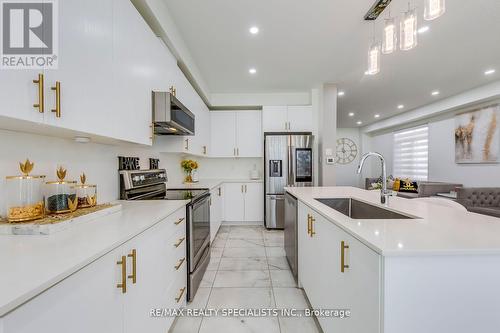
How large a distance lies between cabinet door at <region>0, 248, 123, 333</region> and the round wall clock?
30.0ft

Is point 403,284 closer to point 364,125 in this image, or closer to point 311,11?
point 311,11

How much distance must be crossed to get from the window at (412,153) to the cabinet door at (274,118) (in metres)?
4.49

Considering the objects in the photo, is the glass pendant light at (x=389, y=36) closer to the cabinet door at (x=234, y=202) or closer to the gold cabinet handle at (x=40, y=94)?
the gold cabinet handle at (x=40, y=94)

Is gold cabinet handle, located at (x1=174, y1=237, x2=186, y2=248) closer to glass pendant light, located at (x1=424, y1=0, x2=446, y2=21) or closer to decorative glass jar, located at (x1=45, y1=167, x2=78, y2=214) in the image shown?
decorative glass jar, located at (x1=45, y1=167, x2=78, y2=214)

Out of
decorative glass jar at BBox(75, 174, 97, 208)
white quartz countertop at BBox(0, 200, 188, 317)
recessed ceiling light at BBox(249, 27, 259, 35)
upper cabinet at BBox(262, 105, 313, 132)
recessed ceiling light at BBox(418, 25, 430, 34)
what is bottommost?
white quartz countertop at BBox(0, 200, 188, 317)

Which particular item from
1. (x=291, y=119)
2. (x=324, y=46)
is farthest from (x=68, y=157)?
(x=291, y=119)

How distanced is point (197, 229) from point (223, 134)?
9.07 feet

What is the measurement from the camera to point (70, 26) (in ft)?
3.20

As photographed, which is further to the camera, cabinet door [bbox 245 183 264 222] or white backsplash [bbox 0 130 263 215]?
cabinet door [bbox 245 183 264 222]

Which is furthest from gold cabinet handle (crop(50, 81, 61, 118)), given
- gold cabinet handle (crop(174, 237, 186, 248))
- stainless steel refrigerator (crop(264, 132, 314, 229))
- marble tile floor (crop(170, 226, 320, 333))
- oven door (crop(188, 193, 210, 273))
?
stainless steel refrigerator (crop(264, 132, 314, 229))

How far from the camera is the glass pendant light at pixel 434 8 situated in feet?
4.36

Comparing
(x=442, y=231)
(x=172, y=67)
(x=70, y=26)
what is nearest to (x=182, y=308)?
(x=442, y=231)

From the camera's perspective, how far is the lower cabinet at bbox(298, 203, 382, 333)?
2.87 ft

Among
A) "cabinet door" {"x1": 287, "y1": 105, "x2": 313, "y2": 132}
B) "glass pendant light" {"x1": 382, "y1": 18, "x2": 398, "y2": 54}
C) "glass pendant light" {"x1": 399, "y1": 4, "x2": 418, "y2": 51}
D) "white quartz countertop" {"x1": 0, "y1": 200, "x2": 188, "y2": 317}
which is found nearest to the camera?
"white quartz countertop" {"x1": 0, "y1": 200, "x2": 188, "y2": 317}
